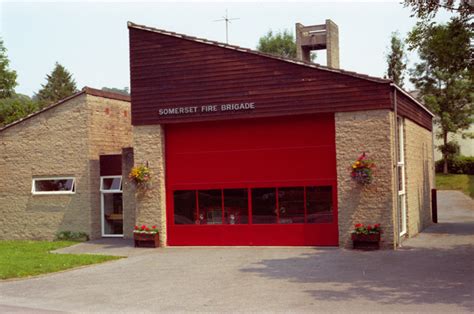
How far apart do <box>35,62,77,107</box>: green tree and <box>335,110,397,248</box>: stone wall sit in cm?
7193

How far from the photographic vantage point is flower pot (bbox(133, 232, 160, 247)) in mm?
19578

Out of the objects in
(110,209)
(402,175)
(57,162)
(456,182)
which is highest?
(57,162)

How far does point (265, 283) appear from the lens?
12.6 m

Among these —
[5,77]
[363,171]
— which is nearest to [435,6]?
[363,171]

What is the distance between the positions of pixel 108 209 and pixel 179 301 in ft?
40.8

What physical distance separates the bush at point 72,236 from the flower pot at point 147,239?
136 inches

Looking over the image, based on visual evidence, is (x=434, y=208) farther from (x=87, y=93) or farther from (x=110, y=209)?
(x=87, y=93)

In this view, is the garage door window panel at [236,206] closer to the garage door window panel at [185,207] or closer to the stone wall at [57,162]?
the garage door window panel at [185,207]

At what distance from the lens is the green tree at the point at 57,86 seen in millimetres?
84250

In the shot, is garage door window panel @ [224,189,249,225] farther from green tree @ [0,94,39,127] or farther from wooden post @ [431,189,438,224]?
green tree @ [0,94,39,127]

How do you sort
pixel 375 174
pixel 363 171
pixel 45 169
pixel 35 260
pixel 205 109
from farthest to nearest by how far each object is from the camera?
pixel 45 169
pixel 205 109
pixel 375 174
pixel 35 260
pixel 363 171

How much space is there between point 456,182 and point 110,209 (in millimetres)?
31951

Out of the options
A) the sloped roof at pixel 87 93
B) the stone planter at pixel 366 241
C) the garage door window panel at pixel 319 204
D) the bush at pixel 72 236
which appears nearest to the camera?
the stone planter at pixel 366 241

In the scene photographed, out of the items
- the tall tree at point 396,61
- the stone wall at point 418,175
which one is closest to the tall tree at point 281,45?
the tall tree at point 396,61
